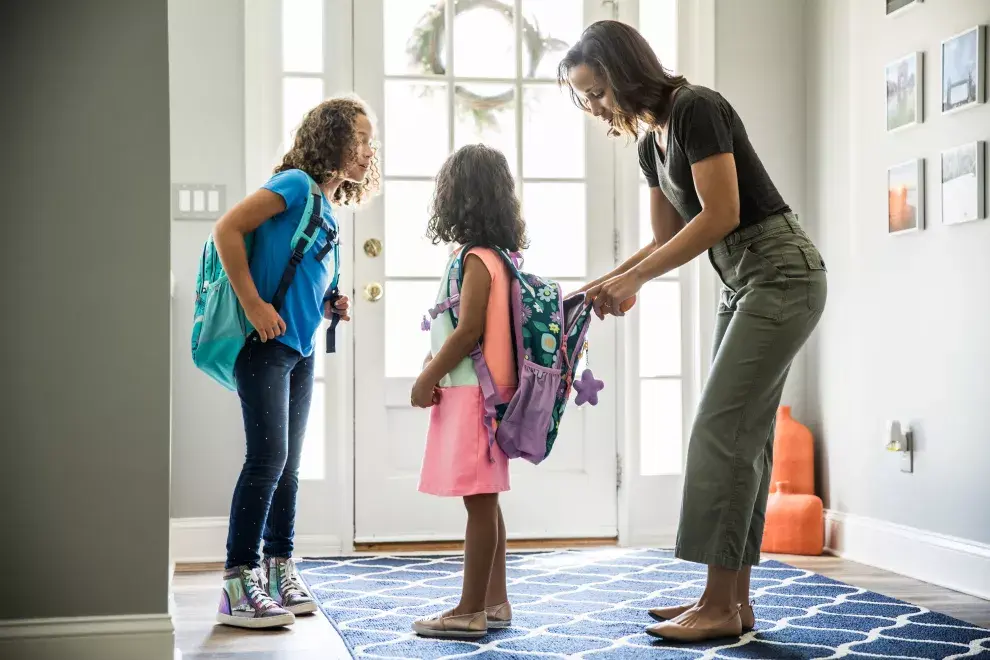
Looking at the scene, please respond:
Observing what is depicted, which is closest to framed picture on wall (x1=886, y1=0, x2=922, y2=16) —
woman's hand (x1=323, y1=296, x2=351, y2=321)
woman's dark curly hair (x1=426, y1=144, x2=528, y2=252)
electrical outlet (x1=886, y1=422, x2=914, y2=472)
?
electrical outlet (x1=886, y1=422, x2=914, y2=472)

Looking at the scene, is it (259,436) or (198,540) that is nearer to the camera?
(259,436)

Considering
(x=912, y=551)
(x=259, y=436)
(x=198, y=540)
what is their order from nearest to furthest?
1. (x=259, y=436)
2. (x=912, y=551)
3. (x=198, y=540)

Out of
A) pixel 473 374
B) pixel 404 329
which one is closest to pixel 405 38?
pixel 404 329

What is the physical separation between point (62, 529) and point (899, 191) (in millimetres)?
2386

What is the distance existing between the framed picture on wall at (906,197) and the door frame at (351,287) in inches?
25.8

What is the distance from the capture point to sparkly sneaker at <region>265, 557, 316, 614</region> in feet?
7.80

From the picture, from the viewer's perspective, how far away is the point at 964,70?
8.94ft

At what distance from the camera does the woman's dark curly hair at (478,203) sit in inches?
87.0

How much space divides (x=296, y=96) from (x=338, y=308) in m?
1.15

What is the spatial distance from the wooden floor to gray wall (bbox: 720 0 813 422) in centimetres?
77

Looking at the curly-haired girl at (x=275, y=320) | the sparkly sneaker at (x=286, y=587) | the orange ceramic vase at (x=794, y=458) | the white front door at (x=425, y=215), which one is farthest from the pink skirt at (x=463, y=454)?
the orange ceramic vase at (x=794, y=458)

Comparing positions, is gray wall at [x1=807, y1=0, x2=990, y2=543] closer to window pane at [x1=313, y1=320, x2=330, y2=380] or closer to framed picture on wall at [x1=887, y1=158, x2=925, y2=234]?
framed picture on wall at [x1=887, y1=158, x2=925, y2=234]

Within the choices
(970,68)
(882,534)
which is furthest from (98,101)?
(882,534)

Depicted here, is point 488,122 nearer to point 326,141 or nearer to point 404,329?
point 404,329
